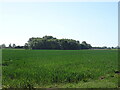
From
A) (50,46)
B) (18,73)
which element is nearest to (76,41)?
(50,46)

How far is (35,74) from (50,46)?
93176mm

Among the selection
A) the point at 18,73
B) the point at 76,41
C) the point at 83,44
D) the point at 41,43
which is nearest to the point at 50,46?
the point at 41,43

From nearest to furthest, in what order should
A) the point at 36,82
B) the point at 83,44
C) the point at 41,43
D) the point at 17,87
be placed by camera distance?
the point at 17,87 → the point at 36,82 → the point at 41,43 → the point at 83,44

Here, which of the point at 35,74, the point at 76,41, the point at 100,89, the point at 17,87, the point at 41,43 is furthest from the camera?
the point at 76,41

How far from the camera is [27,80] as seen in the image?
1107 cm

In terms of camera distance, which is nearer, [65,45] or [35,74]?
[35,74]

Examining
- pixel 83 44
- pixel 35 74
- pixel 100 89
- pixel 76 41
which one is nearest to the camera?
pixel 100 89

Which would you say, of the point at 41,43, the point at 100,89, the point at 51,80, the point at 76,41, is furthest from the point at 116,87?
the point at 76,41

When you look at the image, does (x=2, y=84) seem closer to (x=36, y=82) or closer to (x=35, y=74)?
(x=36, y=82)

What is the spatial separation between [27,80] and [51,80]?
4.47 feet

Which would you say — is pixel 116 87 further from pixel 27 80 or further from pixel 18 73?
pixel 18 73

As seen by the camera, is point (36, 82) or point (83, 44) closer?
point (36, 82)

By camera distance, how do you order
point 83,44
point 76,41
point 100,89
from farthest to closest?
point 83,44 → point 76,41 → point 100,89

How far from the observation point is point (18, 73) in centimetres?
1302
